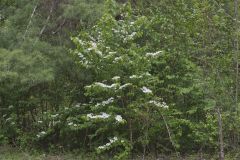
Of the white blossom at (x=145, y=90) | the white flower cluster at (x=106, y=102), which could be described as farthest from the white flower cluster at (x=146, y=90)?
the white flower cluster at (x=106, y=102)

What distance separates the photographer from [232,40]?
9898 mm

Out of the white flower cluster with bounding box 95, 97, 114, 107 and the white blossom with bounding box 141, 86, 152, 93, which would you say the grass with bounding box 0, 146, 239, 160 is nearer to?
the white flower cluster with bounding box 95, 97, 114, 107

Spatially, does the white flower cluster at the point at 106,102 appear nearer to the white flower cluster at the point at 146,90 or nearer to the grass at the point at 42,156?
the white flower cluster at the point at 146,90

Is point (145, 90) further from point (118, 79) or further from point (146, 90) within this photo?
point (118, 79)

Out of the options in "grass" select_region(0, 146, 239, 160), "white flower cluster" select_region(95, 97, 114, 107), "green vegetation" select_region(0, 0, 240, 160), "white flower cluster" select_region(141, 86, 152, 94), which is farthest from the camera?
"grass" select_region(0, 146, 239, 160)

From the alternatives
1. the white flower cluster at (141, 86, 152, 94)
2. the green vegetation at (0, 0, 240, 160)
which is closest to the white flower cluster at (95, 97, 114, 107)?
the green vegetation at (0, 0, 240, 160)

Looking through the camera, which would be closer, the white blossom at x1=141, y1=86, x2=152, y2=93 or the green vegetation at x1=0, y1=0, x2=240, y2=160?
the white blossom at x1=141, y1=86, x2=152, y2=93

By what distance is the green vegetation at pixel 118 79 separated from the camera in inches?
377

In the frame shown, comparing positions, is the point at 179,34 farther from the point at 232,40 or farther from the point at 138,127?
the point at 138,127

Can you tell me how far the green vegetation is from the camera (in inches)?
377

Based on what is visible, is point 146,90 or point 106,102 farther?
point 106,102

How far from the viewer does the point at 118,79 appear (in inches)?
375

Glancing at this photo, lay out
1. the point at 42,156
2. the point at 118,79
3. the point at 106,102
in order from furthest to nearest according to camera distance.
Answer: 1. the point at 42,156
2. the point at 106,102
3. the point at 118,79

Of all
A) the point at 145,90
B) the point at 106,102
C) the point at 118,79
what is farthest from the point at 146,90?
the point at 106,102
